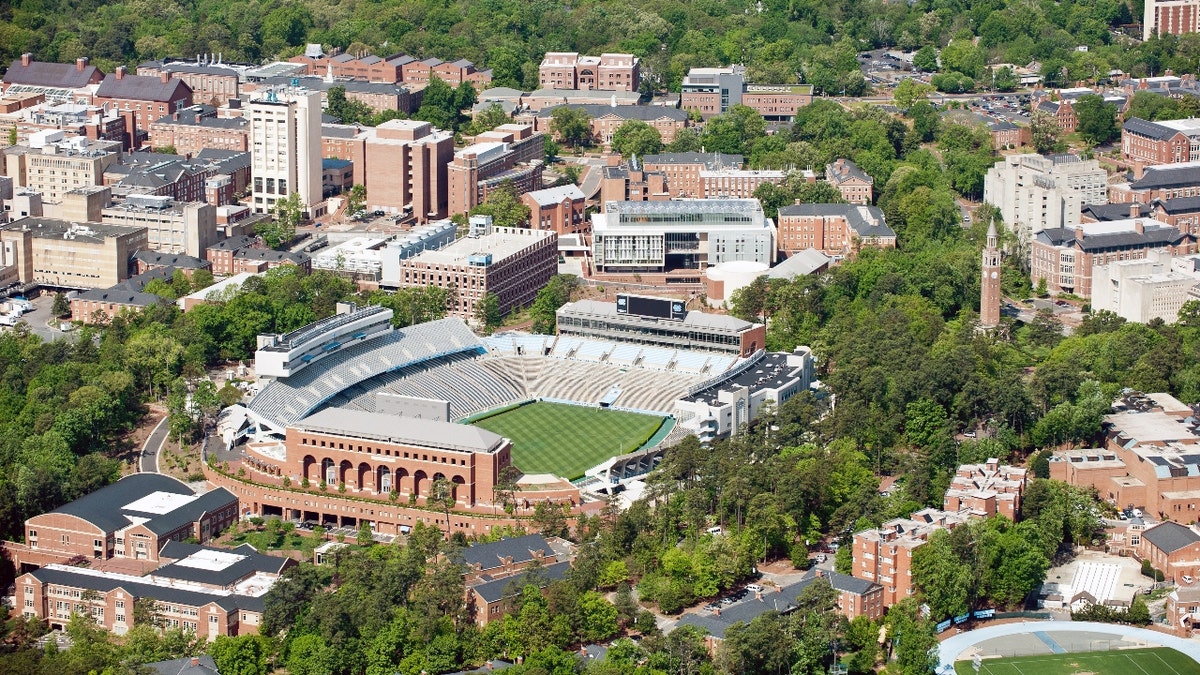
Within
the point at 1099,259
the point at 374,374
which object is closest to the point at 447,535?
the point at 374,374

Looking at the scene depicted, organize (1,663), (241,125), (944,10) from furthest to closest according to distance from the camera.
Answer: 1. (944,10)
2. (241,125)
3. (1,663)

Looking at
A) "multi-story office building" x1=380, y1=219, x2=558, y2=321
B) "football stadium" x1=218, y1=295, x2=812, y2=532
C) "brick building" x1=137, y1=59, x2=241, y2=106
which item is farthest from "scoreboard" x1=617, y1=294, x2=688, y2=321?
"brick building" x1=137, y1=59, x2=241, y2=106

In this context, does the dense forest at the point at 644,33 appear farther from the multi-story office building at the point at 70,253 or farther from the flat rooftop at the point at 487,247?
the multi-story office building at the point at 70,253

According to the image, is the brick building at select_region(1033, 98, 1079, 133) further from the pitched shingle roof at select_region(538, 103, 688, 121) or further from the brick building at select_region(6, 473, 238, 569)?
the brick building at select_region(6, 473, 238, 569)

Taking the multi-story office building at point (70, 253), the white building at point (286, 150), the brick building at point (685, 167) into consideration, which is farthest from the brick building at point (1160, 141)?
the multi-story office building at point (70, 253)

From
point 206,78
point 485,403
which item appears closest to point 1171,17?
point 206,78

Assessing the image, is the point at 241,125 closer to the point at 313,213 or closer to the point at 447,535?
the point at 313,213
